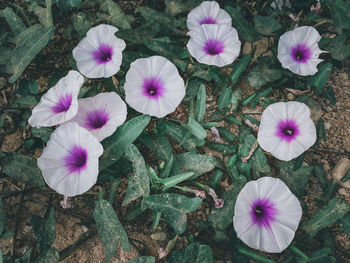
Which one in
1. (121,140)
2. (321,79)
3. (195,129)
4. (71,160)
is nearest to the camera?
(71,160)

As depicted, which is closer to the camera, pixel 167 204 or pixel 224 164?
pixel 167 204

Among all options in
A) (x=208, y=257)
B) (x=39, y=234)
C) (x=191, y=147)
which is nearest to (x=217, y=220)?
(x=208, y=257)

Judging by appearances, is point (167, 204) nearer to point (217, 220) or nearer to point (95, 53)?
point (217, 220)

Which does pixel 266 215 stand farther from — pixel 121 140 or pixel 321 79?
pixel 321 79

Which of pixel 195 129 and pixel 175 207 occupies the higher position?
pixel 195 129

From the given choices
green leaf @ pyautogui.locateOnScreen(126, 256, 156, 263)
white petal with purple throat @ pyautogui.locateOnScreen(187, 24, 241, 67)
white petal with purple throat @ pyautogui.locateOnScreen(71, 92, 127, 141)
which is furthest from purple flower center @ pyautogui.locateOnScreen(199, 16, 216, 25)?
green leaf @ pyautogui.locateOnScreen(126, 256, 156, 263)

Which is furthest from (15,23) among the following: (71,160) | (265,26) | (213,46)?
(265,26)

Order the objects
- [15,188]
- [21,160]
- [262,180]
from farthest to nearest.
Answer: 1. [15,188]
2. [21,160]
3. [262,180]
